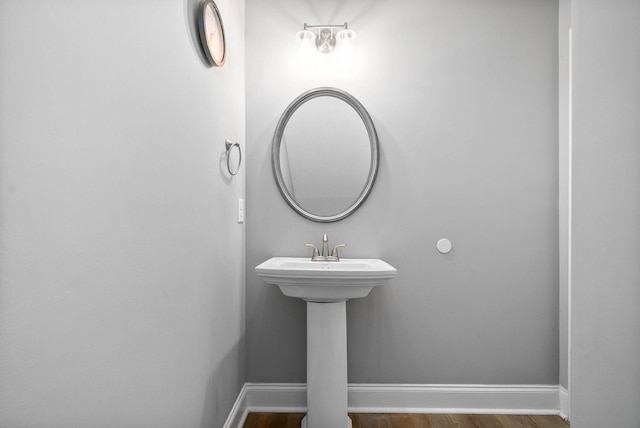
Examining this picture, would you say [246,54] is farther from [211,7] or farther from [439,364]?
[439,364]

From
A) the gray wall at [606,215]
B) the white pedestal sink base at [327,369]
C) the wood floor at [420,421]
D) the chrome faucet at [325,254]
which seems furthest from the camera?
the chrome faucet at [325,254]

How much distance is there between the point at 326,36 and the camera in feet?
6.45

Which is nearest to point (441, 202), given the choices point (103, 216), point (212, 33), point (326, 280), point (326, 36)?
point (326, 280)

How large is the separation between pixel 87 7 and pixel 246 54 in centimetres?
146

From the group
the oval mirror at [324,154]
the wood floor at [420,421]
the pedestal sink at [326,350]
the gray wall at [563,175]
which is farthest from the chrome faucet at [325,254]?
the gray wall at [563,175]

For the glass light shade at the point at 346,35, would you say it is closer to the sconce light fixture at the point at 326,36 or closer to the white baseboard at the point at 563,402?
the sconce light fixture at the point at 326,36

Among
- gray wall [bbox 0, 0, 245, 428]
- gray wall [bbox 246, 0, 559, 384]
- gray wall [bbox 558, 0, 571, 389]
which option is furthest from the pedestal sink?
gray wall [bbox 558, 0, 571, 389]

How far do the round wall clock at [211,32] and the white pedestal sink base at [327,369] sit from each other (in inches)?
46.6

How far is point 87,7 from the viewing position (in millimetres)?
677

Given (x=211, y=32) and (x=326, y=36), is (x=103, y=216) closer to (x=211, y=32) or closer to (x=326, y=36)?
(x=211, y=32)

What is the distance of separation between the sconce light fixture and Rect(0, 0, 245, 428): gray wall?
835 mm

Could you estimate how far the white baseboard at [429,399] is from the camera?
1938mm

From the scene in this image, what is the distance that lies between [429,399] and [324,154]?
153 centimetres

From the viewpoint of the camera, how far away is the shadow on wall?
1344 mm
